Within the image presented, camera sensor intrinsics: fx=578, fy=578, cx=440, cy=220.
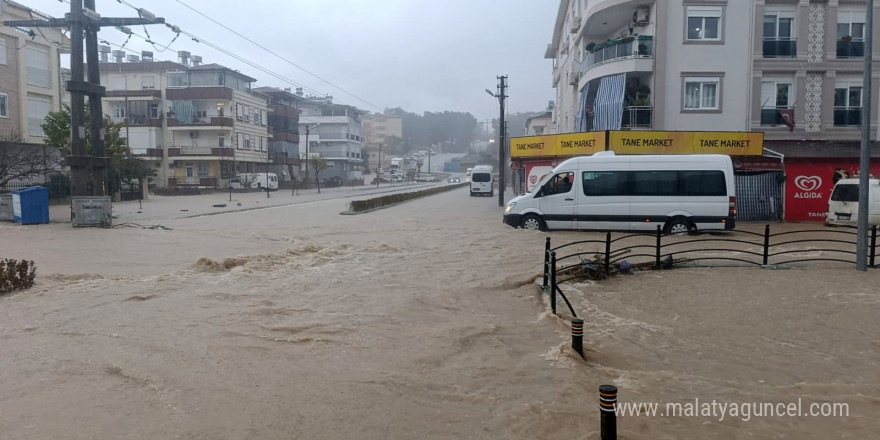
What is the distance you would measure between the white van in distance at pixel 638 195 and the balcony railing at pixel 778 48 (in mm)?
11619

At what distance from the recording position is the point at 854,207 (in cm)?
1894

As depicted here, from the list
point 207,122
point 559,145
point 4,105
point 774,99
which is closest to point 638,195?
point 559,145

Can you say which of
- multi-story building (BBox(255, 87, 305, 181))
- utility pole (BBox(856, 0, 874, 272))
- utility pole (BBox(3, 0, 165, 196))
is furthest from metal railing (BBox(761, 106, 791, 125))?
multi-story building (BBox(255, 87, 305, 181))

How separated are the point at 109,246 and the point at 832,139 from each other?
94.0 ft

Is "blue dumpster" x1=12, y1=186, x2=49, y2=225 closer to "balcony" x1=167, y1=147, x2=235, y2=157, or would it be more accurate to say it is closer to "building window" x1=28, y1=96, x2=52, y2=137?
"building window" x1=28, y1=96, x2=52, y2=137

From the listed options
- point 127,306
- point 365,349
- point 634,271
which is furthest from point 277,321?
point 634,271

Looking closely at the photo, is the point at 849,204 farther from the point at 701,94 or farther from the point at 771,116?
the point at 701,94

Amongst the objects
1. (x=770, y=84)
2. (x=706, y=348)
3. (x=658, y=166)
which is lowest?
(x=706, y=348)

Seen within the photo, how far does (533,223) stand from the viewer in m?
18.7

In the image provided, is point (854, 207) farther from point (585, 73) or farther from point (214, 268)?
point (214, 268)

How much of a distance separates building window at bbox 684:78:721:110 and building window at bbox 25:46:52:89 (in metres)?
39.4

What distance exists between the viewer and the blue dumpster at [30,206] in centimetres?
2034

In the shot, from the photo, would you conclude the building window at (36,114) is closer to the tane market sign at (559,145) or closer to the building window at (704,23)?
the tane market sign at (559,145)

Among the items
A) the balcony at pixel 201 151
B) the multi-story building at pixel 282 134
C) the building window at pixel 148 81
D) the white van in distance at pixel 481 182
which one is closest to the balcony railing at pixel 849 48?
the white van in distance at pixel 481 182
